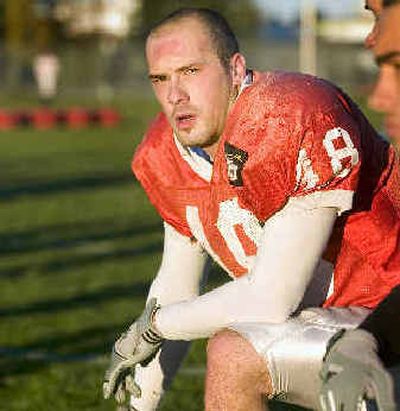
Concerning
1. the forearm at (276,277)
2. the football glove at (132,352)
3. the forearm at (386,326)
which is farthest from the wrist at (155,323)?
the forearm at (386,326)

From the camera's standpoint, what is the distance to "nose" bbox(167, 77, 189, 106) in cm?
411

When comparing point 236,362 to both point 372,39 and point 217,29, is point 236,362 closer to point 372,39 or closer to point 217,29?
point 372,39

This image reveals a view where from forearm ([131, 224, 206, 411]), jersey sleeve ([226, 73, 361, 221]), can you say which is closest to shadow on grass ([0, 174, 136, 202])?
forearm ([131, 224, 206, 411])

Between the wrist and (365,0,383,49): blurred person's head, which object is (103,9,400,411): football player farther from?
(365,0,383,49): blurred person's head

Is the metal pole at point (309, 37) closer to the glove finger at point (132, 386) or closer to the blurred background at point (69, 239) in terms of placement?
the blurred background at point (69, 239)

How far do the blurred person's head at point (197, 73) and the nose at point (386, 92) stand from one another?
2.79 ft

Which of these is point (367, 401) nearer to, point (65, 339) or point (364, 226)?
point (364, 226)

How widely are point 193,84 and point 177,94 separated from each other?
0.19 feet

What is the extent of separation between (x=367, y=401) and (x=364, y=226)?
0.72m

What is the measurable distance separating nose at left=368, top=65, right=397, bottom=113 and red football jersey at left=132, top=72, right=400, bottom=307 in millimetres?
463

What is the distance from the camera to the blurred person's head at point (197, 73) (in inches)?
162

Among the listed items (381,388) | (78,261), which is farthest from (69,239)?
(381,388)

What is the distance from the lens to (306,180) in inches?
150

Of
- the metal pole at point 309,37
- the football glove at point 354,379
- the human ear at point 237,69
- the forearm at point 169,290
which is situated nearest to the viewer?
the football glove at point 354,379
